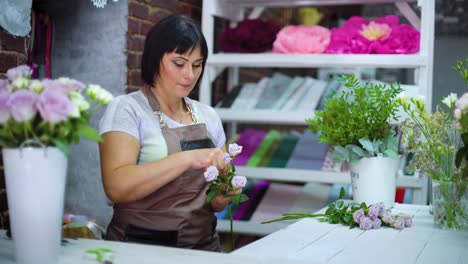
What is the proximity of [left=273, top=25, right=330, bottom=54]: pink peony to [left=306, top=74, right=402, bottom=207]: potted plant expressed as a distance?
1.18m

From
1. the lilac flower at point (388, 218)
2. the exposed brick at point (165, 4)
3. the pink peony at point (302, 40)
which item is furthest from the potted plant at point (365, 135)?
the exposed brick at point (165, 4)

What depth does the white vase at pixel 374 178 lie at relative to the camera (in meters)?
2.35

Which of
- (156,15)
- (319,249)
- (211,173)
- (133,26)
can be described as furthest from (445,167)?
(156,15)

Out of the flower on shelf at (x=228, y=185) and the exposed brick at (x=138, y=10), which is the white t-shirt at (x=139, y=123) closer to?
the flower on shelf at (x=228, y=185)

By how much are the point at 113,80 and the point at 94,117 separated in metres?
0.20

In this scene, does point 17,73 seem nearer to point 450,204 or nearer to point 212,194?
point 212,194

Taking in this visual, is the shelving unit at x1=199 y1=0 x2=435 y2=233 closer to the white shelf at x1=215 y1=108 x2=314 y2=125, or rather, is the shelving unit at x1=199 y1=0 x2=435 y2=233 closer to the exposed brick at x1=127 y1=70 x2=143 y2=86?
the white shelf at x1=215 y1=108 x2=314 y2=125

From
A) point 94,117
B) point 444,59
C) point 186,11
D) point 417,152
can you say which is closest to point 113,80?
point 94,117

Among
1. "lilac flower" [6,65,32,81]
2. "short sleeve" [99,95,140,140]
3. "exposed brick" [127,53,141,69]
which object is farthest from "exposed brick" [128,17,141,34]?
"lilac flower" [6,65,32,81]

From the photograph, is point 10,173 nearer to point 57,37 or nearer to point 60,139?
point 60,139

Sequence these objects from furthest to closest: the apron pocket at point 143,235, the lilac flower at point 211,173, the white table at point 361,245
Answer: the apron pocket at point 143,235
the lilac flower at point 211,173
the white table at point 361,245

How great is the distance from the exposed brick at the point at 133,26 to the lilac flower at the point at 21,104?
2.01 meters

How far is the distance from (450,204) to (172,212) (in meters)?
0.89

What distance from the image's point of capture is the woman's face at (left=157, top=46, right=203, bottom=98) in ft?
7.40
